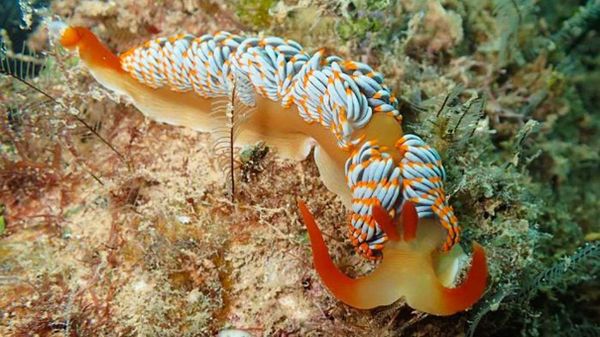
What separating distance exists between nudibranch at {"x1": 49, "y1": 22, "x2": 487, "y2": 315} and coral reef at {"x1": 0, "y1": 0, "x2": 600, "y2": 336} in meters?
0.22

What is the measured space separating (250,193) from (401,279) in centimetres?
127

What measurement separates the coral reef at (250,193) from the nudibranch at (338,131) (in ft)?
0.71

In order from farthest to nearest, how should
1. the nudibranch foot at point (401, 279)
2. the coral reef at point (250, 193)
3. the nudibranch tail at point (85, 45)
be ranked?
1. the nudibranch tail at point (85, 45)
2. the coral reef at point (250, 193)
3. the nudibranch foot at point (401, 279)

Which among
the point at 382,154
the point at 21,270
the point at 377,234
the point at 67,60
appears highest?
the point at 382,154

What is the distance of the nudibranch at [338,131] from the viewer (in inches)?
109

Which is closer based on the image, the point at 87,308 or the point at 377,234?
the point at 377,234

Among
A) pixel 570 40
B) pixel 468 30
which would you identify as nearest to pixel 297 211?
pixel 468 30

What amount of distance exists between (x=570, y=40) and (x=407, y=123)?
12.3 feet

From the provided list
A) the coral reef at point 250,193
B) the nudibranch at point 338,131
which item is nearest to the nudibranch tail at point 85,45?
the nudibranch at point 338,131

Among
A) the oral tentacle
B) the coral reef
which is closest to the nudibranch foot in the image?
the oral tentacle

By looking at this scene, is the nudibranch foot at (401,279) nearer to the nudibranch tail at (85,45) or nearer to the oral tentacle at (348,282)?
the oral tentacle at (348,282)

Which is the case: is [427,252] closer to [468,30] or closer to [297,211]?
[297,211]

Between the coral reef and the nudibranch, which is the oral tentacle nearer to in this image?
the nudibranch

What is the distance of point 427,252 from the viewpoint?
2.85 metres
